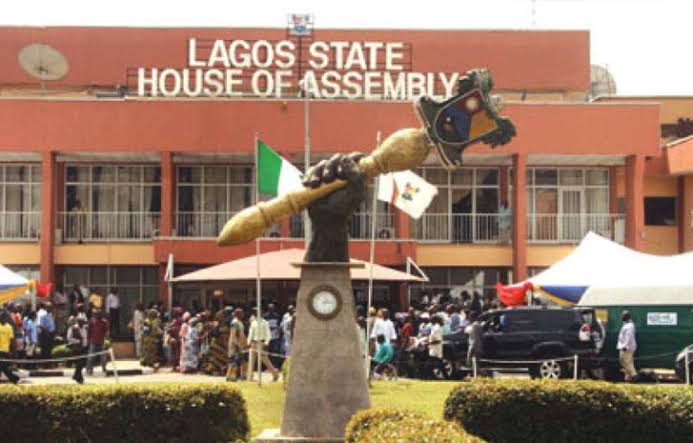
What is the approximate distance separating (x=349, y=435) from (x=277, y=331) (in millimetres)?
14489

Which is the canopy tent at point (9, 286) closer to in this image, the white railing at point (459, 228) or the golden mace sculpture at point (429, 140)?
the golden mace sculpture at point (429, 140)

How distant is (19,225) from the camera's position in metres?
32.3

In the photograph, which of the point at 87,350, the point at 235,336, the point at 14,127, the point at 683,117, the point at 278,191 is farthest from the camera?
the point at 683,117

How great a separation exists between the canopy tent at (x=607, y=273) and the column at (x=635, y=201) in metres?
7.35

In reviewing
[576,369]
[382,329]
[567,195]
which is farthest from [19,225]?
[576,369]

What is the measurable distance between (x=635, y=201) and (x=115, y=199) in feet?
47.0

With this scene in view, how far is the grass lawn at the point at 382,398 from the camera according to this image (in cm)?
1548

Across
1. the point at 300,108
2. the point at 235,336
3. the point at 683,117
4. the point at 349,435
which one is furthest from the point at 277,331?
the point at 683,117

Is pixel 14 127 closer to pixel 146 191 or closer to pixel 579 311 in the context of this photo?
pixel 146 191

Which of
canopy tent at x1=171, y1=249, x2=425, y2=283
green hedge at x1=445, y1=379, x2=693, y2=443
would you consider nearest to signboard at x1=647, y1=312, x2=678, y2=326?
canopy tent at x1=171, y1=249, x2=425, y2=283

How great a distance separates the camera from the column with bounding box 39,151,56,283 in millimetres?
30031

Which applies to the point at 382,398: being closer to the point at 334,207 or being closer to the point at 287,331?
the point at 287,331

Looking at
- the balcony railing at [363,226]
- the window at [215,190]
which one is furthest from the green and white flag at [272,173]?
the window at [215,190]

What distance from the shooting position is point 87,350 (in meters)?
23.3
